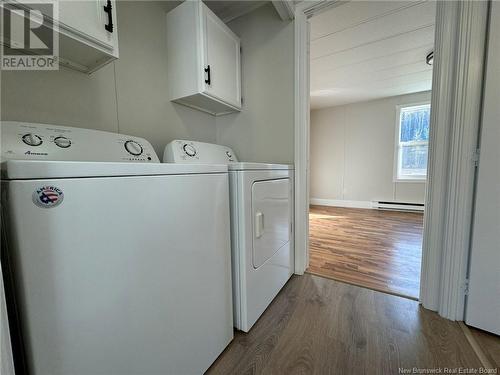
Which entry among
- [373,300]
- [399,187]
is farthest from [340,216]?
[373,300]

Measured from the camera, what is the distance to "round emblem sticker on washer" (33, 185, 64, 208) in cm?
43

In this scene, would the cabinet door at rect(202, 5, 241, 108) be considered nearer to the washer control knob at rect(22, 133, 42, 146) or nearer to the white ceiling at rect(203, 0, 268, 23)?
the white ceiling at rect(203, 0, 268, 23)

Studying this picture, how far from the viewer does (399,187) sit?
13.2 ft

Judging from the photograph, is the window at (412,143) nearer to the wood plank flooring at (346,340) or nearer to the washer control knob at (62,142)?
the wood plank flooring at (346,340)

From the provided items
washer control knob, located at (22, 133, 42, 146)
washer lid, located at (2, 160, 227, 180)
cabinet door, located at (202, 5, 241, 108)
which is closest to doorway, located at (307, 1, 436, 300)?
cabinet door, located at (202, 5, 241, 108)

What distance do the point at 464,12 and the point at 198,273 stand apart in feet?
5.91

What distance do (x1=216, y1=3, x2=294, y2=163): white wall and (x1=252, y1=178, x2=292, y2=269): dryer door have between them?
370 millimetres

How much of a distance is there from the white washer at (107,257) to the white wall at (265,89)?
2.92 feet

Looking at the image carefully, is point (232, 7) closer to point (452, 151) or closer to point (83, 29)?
point (83, 29)

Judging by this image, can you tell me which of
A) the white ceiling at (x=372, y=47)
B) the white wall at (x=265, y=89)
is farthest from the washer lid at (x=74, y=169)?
the white ceiling at (x=372, y=47)

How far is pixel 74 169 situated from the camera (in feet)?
1.56

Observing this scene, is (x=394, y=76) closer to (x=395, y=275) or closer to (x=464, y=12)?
(x=464, y=12)

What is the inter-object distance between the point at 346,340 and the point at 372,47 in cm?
281

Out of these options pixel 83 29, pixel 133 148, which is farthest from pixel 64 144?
pixel 83 29
